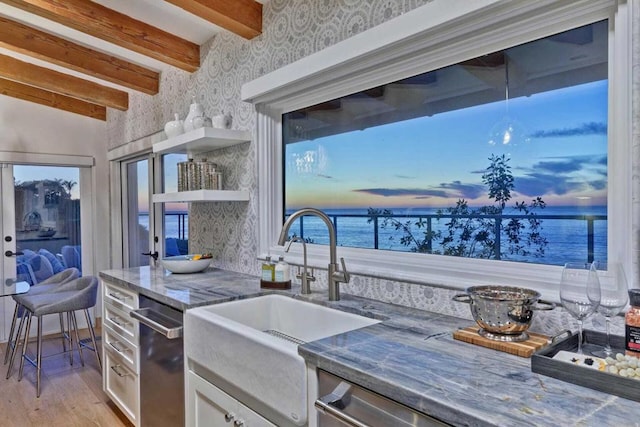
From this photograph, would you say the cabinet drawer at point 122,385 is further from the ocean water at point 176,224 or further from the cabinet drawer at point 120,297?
the ocean water at point 176,224

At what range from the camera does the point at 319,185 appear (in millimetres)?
2430

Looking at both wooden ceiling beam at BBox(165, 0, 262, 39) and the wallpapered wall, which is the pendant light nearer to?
the wallpapered wall

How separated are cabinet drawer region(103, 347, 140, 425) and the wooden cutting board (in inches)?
74.4

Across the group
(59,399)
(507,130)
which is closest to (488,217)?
(507,130)

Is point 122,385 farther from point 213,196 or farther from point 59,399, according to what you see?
point 213,196

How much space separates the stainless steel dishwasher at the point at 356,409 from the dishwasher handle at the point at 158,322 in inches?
36.0

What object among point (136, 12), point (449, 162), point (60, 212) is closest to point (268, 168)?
point (449, 162)

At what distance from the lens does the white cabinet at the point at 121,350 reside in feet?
7.82

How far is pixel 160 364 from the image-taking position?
2.10 meters

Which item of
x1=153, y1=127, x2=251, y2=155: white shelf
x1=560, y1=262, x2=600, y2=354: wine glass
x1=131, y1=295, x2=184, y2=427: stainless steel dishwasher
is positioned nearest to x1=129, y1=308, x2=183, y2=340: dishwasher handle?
x1=131, y1=295, x2=184, y2=427: stainless steel dishwasher

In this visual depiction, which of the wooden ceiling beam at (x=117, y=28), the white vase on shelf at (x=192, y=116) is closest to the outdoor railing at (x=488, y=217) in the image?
the white vase on shelf at (x=192, y=116)

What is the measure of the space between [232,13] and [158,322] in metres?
1.72

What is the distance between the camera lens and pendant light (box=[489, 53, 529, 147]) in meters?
1.54

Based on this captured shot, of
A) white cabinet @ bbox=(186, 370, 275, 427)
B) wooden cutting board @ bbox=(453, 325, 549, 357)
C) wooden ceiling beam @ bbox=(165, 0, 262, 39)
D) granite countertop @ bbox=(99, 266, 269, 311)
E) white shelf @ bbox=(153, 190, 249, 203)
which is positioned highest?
wooden ceiling beam @ bbox=(165, 0, 262, 39)
